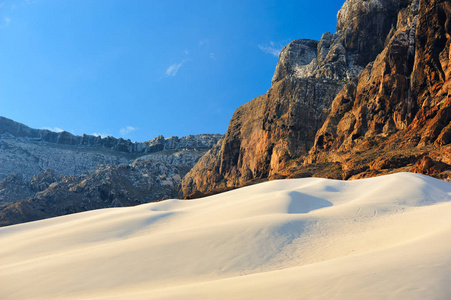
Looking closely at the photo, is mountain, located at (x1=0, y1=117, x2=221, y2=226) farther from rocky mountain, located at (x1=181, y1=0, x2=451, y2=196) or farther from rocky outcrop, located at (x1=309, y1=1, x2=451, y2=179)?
rocky outcrop, located at (x1=309, y1=1, x2=451, y2=179)

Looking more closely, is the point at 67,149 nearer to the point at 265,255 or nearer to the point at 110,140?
the point at 110,140

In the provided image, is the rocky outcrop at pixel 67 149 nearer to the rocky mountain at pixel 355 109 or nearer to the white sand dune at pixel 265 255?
the rocky mountain at pixel 355 109

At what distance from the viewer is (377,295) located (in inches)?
138

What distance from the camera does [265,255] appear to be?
277 inches

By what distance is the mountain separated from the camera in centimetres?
4878

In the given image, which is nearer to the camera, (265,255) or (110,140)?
(265,255)

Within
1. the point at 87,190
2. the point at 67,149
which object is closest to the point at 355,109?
the point at 87,190

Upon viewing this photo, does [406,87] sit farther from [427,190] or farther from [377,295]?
[377,295]

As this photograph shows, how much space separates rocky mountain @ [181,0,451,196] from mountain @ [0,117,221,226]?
11.8 metres

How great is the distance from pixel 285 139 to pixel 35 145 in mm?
86477

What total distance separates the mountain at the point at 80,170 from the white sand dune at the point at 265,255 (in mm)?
38656

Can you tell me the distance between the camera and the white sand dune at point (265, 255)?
405cm

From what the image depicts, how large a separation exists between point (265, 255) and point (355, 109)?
30.1 metres

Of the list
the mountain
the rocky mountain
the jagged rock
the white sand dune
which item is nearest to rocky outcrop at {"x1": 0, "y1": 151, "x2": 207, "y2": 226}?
the mountain
